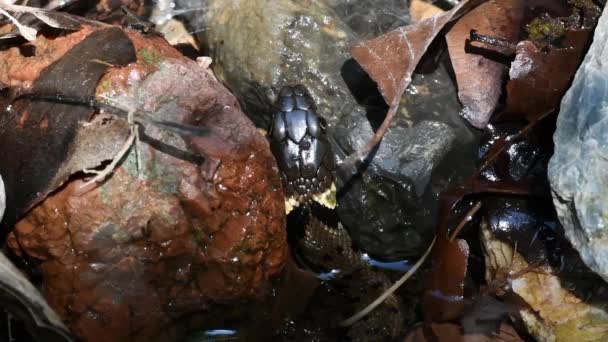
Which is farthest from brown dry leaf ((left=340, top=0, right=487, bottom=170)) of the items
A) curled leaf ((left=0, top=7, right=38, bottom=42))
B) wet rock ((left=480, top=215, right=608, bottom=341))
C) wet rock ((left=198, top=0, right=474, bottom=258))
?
curled leaf ((left=0, top=7, right=38, bottom=42))

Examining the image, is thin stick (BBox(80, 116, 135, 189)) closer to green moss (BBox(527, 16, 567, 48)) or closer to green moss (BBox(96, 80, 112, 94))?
green moss (BBox(96, 80, 112, 94))

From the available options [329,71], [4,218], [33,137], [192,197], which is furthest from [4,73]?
[329,71]

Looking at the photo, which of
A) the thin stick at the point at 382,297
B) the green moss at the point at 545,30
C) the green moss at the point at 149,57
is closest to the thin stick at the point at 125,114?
the green moss at the point at 149,57

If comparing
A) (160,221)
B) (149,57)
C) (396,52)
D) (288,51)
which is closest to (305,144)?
(288,51)

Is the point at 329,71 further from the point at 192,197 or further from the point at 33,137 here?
the point at 33,137

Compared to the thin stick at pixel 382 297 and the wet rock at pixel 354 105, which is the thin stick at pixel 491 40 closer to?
the wet rock at pixel 354 105
